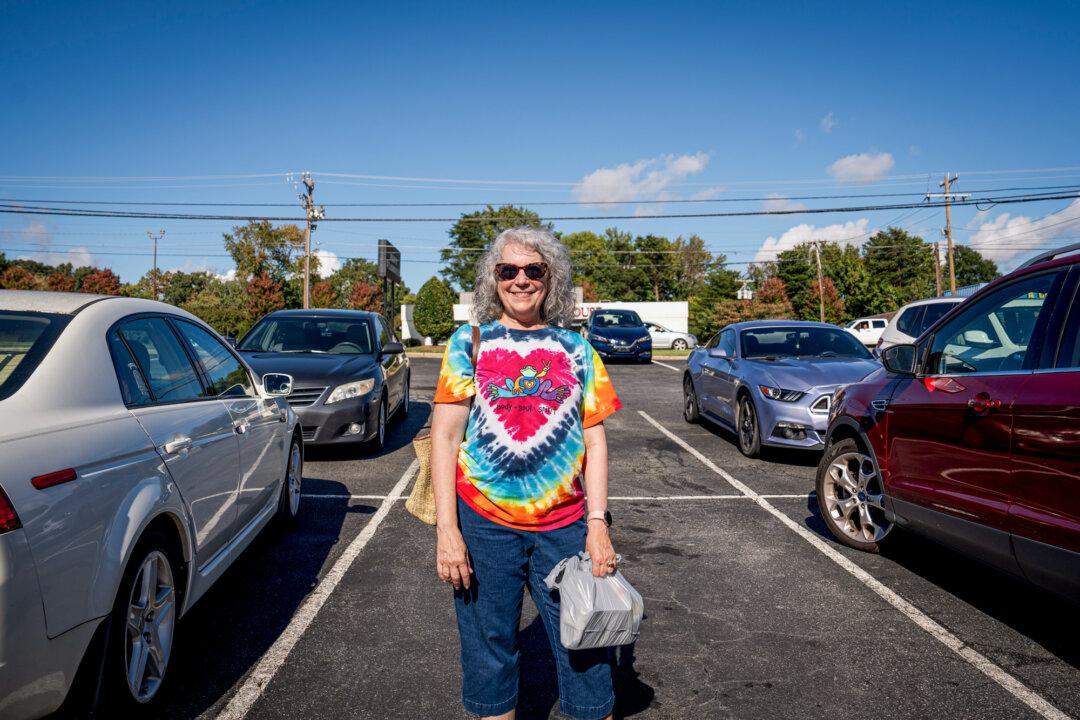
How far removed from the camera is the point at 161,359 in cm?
322

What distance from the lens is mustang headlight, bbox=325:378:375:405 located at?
23.9 feet

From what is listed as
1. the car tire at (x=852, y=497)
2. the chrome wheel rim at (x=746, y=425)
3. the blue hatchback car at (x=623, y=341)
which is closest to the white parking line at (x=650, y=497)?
the car tire at (x=852, y=497)

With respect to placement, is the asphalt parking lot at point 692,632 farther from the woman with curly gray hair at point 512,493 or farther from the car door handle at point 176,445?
the car door handle at point 176,445

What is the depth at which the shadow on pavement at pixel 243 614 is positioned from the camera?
2906 mm

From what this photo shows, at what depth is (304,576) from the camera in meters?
4.22

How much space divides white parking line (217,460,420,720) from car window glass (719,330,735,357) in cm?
535

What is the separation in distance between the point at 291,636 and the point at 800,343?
7052 mm

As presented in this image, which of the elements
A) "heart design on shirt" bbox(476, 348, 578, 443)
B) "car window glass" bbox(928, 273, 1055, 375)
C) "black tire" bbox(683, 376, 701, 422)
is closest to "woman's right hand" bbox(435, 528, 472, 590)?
"heart design on shirt" bbox(476, 348, 578, 443)

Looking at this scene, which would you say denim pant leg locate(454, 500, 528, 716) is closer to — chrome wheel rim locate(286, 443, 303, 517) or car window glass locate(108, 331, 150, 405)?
car window glass locate(108, 331, 150, 405)

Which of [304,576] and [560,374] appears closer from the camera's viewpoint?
[560,374]

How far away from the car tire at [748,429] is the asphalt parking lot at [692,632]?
6.71ft

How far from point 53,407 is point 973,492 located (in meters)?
3.90

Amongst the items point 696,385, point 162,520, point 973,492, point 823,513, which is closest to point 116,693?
point 162,520

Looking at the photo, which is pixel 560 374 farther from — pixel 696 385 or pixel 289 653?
pixel 696 385
